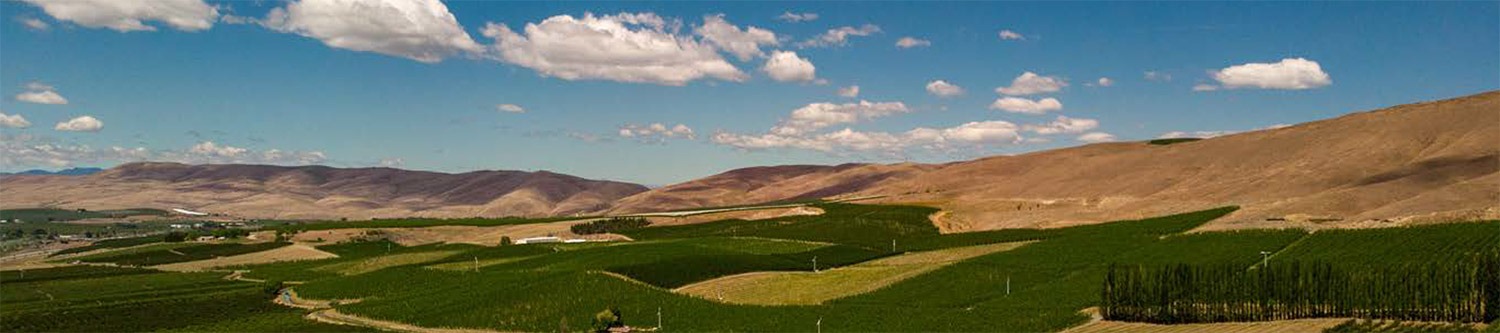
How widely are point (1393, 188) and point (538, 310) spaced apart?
113027 millimetres

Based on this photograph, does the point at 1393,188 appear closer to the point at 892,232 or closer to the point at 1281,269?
the point at 892,232

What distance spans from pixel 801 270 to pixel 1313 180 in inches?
3711

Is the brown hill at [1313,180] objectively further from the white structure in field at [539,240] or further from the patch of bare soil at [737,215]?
the white structure in field at [539,240]

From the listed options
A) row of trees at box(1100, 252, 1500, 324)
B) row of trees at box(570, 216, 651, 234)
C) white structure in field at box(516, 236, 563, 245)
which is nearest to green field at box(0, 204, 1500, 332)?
row of trees at box(1100, 252, 1500, 324)

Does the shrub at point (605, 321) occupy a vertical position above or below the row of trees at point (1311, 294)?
below

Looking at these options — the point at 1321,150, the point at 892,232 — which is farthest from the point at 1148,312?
the point at 1321,150

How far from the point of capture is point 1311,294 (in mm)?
57625

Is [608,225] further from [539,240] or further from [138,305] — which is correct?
[138,305]

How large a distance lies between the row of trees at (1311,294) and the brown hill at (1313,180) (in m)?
49.2

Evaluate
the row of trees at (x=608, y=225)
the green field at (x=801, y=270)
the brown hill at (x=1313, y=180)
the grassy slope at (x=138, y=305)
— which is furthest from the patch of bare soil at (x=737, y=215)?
the grassy slope at (x=138, y=305)

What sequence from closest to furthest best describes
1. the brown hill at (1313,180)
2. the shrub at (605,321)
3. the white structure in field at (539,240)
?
1. the shrub at (605,321)
2. the brown hill at (1313,180)
3. the white structure in field at (539,240)

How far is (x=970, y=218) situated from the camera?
16725 centimetres

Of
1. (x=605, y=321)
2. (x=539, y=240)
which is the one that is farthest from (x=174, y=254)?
(x=605, y=321)

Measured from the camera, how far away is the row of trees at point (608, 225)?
172 meters
